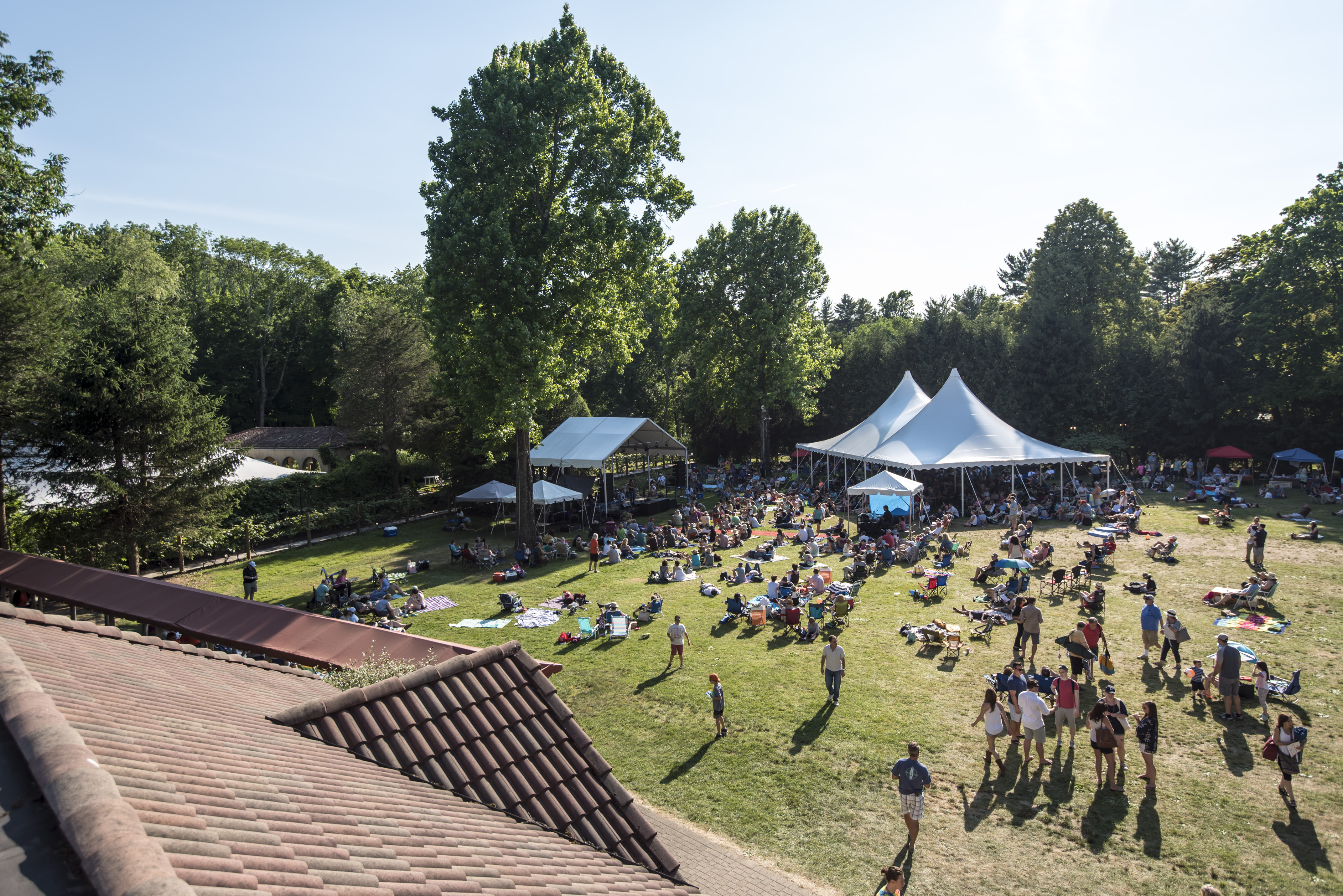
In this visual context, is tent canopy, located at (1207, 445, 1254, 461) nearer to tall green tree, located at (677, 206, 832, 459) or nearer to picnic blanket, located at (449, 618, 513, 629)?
tall green tree, located at (677, 206, 832, 459)

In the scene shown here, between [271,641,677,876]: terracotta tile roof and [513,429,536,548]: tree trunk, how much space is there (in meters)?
17.7

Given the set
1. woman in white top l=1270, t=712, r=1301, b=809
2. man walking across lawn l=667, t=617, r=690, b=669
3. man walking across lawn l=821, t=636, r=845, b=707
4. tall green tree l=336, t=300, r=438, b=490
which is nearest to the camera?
woman in white top l=1270, t=712, r=1301, b=809

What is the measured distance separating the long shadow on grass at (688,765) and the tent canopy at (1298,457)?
33322mm

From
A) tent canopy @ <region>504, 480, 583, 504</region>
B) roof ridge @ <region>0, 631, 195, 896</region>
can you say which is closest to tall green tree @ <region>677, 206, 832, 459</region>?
tent canopy @ <region>504, 480, 583, 504</region>

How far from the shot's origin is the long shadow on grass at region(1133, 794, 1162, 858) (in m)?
7.44

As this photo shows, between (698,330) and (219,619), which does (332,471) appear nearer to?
(219,619)

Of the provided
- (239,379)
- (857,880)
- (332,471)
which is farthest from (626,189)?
(239,379)

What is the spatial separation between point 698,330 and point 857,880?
35.9 meters

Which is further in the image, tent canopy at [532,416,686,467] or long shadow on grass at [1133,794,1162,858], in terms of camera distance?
tent canopy at [532,416,686,467]

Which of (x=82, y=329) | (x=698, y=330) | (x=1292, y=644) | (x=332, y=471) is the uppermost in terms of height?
(x=698, y=330)

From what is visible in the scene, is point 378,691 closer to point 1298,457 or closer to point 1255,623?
point 1255,623

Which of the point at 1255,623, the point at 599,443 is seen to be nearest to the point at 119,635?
the point at 1255,623

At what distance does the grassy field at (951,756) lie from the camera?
7363 mm

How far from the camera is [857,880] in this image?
7.32 meters
